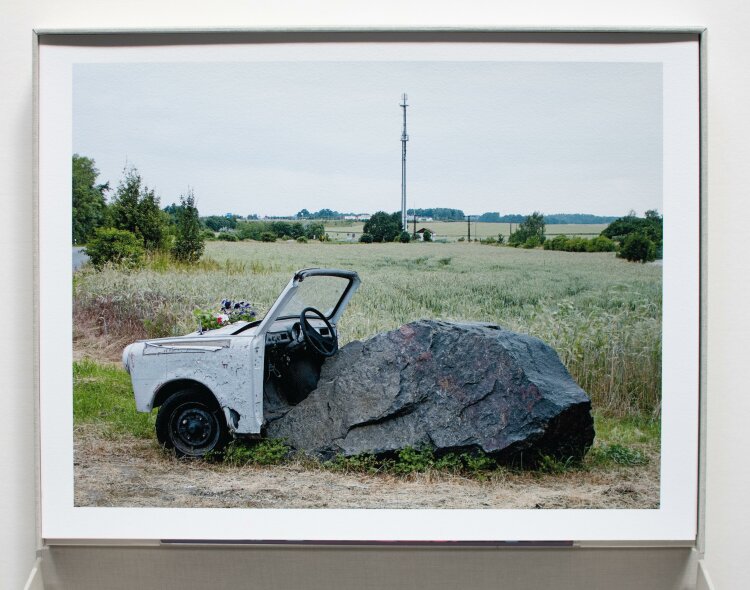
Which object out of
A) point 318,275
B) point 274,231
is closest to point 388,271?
point 318,275

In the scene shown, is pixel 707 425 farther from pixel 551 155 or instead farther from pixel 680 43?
pixel 680 43

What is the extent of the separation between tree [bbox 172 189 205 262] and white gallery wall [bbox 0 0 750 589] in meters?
0.80

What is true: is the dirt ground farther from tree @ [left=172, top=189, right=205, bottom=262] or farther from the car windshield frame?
tree @ [left=172, top=189, right=205, bottom=262]

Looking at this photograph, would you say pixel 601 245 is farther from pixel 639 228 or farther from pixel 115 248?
pixel 115 248

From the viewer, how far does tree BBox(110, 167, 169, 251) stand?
11.2ft

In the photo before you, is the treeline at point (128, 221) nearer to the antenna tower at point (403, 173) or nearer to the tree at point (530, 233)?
the antenna tower at point (403, 173)

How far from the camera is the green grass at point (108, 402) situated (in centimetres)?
347

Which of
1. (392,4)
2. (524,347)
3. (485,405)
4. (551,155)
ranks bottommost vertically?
(485,405)

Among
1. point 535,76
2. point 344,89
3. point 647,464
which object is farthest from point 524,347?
point 344,89

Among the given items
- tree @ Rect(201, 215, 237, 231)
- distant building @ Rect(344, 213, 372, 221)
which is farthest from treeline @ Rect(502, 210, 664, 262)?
tree @ Rect(201, 215, 237, 231)

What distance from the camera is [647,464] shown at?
338 centimetres

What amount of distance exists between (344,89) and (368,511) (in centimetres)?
222

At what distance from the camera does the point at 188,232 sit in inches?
137

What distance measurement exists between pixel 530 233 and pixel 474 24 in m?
1.13
